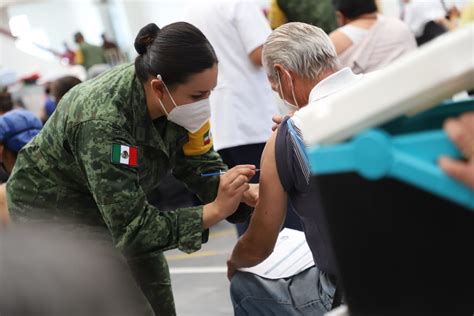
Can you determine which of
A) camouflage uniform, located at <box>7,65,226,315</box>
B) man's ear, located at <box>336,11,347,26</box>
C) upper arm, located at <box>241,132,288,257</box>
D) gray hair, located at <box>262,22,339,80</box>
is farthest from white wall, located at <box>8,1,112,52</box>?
upper arm, located at <box>241,132,288,257</box>

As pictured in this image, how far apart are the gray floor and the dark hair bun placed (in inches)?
68.4

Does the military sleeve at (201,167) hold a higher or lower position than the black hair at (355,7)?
lower

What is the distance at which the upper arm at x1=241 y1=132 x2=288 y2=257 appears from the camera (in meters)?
2.09

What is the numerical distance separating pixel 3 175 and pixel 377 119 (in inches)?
95.5

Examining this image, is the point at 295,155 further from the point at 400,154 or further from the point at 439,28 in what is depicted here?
the point at 439,28

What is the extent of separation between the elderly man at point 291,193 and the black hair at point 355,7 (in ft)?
4.25

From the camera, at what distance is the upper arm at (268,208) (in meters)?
2.09

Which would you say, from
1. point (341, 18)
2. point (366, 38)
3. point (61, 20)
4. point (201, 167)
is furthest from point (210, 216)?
point (61, 20)

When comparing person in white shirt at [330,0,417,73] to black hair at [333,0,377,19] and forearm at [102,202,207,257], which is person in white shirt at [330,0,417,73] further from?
forearm at [102,202,207,257]

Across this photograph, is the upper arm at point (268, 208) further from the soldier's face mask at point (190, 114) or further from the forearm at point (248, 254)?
the soldier's face mask at point (190, 114)

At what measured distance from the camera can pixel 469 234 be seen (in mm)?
1042

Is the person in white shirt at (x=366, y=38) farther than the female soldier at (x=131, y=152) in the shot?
Yes

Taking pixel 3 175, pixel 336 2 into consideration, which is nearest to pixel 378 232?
pixel 3 175

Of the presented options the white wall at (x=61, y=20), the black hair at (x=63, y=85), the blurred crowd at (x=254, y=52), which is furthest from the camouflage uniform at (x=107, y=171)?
the white wall at (x=61, y=20)
